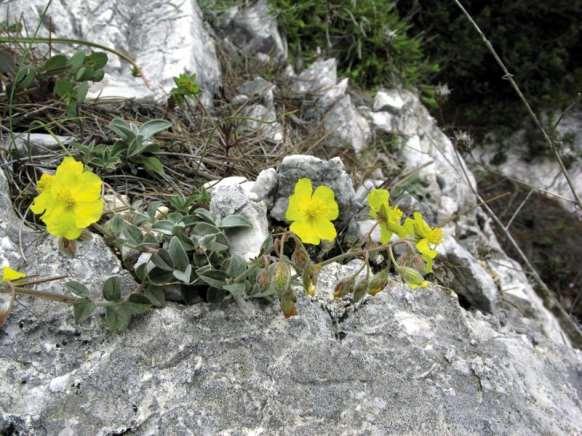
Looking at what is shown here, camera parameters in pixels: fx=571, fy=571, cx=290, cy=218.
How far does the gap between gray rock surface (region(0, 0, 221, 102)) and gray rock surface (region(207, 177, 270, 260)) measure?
88 cm

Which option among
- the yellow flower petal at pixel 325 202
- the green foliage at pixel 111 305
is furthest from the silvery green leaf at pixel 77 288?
the yellow flower petal at pixel 325 202

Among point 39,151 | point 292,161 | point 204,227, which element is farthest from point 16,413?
point 292,161

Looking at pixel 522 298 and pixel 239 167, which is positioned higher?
pixel 239 167

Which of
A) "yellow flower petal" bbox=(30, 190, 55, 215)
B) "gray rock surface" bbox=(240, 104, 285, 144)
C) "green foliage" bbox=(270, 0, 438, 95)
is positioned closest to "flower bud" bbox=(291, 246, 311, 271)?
"yellow flower petal" bbox=(30, 190, 55, 215)

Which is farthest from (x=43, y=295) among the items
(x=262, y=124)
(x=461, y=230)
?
(x=461, y=230)

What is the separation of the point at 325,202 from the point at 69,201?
0.70 m

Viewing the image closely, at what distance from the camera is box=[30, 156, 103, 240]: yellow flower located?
146 centimetres

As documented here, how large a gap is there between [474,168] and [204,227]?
3613 millimetres

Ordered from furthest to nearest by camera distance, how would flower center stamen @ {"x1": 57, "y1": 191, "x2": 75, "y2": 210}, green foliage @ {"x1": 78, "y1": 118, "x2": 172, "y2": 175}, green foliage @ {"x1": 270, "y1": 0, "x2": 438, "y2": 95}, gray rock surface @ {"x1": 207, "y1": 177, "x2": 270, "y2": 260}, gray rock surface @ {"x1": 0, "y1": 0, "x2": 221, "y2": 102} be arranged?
1. green foliage @ {"x1": 270, "y1": 0, "x2": 438, "y2": 95}
2. gray rock surface @ {"x1": 0, "y1": 0, "x2": 221, "y2": 102}
3. green foliage @ {"x1": 78, "y1": 118, "x2": 172, "y2": 175}
4. gray rock surface @ {"x1": 207, "y1": 177, "x2": 270, "y2": 260}
5. flower center stamen @ {"x1": 57, "y1": 191, "x2": 75, "y2": 210}

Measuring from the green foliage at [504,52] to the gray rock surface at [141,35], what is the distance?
2.51 metres

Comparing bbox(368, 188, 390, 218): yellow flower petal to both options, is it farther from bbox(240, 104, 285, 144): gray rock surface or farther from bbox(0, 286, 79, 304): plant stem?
bbox(240, 104, 285, 144): gray rock surface

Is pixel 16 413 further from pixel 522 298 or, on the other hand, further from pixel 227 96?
pixel 522 298

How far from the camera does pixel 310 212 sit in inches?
65.6

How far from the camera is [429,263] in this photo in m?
1.78
